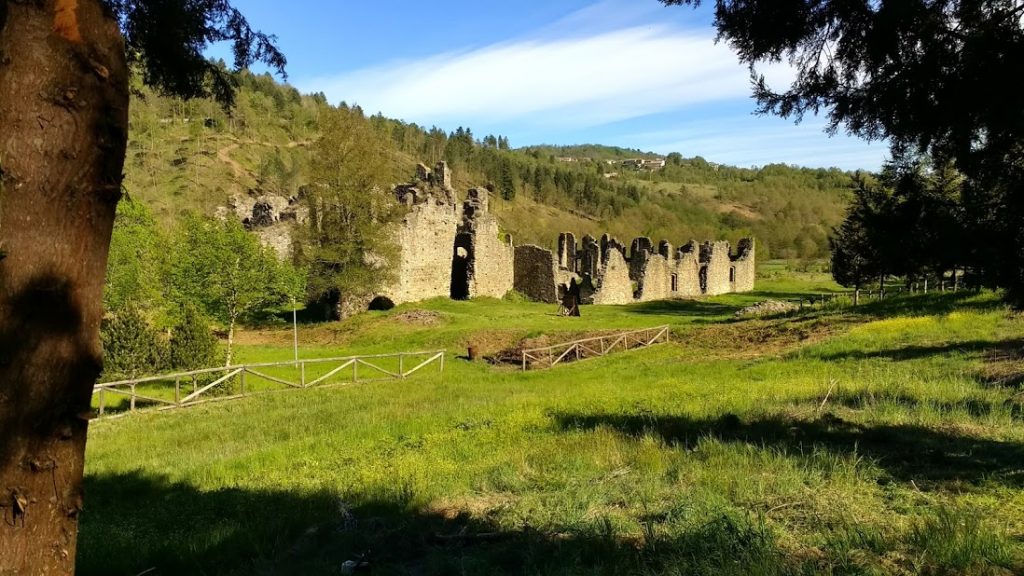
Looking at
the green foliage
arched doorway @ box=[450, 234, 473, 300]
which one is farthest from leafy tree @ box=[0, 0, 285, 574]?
arched doorway @ box=[450, 234, 473, 300]

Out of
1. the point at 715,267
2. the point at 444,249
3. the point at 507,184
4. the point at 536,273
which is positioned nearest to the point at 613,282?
the point at 536,273

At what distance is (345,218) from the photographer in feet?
114

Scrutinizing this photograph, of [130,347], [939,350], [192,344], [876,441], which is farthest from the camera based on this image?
[192,344]

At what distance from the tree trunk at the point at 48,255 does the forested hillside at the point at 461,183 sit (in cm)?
6150

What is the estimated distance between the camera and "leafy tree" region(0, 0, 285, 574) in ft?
7.68

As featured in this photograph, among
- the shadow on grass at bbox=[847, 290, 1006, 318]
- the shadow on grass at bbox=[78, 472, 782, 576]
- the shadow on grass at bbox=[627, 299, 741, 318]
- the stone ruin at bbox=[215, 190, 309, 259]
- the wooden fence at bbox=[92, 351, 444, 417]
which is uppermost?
the stone ruin at bbox=[215, 190, 309, 259]

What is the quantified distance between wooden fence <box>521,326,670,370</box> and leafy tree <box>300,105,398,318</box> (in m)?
14.5

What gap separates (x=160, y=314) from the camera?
23.1m

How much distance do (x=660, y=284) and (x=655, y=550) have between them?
4608cm

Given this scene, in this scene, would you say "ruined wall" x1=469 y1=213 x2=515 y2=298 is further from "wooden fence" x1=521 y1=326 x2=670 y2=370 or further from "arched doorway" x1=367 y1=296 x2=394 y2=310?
"wooden fence" x1=521 y1=326 x2=670 y2=370

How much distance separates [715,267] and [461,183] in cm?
6412

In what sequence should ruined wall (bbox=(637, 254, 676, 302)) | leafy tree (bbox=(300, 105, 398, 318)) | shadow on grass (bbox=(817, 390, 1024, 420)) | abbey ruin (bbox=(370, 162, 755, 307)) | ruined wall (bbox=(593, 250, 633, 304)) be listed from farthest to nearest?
ruined wall (bbox=(637, 254, 676, 302)), ruined wall (bbox=(593, 250, 633, 304)), abbey ruin (bbox=(370, 162, 755, 307)), leafy tree (bbox=(300, 105, 398, 318)), shadow on grass (bbox=(817, 390, 1024, 420))

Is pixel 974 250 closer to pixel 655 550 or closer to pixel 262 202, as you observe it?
pixel 655 550

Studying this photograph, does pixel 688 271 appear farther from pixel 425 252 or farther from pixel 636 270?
pixel 425 252
